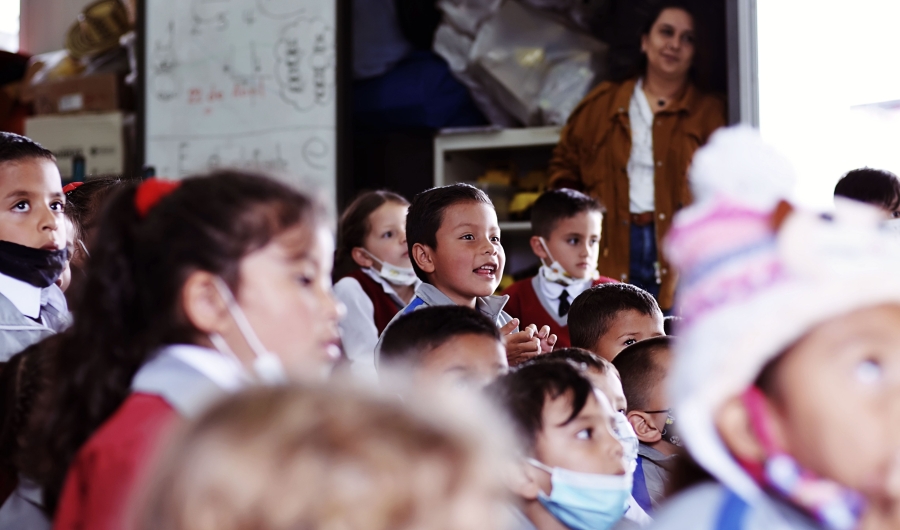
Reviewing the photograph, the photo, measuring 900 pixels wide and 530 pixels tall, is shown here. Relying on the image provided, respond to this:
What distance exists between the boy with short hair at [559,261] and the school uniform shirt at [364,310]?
35cm

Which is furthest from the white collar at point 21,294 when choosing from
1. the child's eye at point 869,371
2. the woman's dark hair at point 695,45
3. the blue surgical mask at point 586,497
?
the woman's dark hair at point 695,45

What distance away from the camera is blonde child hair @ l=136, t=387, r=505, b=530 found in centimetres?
55

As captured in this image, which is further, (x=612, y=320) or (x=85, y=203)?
(x=612, y=320)

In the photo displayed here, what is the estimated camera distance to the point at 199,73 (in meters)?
3.99

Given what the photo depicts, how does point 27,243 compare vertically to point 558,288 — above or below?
above

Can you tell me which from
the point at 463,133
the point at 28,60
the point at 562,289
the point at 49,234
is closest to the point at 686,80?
the point at 463,133

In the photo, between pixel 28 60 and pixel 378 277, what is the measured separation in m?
3.20

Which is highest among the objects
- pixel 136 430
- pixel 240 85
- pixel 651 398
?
pixel 240 85

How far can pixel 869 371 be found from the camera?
2.39 feet

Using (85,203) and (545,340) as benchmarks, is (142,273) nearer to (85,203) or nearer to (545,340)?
(545,340)

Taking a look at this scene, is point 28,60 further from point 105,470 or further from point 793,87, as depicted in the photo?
point 105,470

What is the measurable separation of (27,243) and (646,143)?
7.67ft

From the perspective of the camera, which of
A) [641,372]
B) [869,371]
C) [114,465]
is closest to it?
[869,371]

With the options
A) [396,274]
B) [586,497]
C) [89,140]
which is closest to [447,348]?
[586,497]
